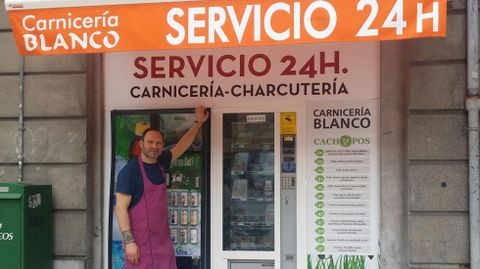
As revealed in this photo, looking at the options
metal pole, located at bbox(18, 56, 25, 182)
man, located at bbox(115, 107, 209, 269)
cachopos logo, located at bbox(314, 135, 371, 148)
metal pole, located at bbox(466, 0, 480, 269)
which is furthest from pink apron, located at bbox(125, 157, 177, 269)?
metal pole, located at bbox(466, 0, 480, 269)

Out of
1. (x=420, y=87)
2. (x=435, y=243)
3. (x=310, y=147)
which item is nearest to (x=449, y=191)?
(x=435, y=243)

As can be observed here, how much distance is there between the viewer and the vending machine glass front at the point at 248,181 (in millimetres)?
5715

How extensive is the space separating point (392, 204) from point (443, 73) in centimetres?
125

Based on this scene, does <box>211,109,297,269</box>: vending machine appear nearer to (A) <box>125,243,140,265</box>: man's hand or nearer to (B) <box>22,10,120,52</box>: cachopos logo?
(A) <box>125,243,140,265</box>: man's hand

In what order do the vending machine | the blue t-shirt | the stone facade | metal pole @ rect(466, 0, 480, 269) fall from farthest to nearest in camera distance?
the vending machine < the blue t-shirt < the stone facade < metal pole @ rect(466, 0, 480, 269)

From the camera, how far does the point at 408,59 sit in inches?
207

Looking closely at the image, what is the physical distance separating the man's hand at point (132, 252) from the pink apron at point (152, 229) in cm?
8

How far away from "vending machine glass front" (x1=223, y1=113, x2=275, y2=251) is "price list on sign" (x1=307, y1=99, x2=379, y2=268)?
406 millimetres

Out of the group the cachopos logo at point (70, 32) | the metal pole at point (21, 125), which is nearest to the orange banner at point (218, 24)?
the cachopos logo at point (70, 32)

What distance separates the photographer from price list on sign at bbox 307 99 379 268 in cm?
548

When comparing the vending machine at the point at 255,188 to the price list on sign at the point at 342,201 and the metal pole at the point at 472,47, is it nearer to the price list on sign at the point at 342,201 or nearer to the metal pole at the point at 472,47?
the price list on sign at the point at 342,201

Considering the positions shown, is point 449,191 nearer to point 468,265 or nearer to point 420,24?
point 468,265

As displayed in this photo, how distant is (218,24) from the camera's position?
181 inches

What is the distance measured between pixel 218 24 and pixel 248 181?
179 cm
